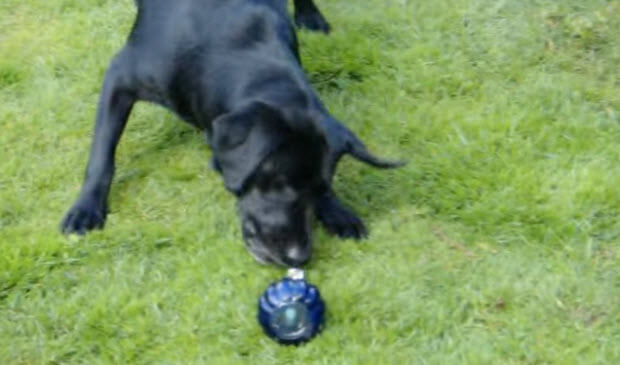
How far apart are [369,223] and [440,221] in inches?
12.3

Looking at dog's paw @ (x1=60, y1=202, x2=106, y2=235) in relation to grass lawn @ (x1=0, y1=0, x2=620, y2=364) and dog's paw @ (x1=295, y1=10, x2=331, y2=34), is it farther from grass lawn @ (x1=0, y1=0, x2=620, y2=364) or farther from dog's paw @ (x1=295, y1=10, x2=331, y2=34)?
dog's paw @ (x1=295, y1=10, x2=331, y2=34)

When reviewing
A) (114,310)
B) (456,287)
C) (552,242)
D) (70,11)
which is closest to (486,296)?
(456,287)

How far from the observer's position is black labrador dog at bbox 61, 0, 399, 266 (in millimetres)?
3459

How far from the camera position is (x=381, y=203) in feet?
13.9

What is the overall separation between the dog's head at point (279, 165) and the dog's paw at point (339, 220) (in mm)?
343

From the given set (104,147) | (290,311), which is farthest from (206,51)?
(290,311)

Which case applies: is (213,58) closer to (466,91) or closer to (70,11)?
(466,91)

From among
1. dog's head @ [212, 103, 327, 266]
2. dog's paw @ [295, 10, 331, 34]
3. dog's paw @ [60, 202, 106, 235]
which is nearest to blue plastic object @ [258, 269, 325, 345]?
dog's head @ [212, 103, 327, 266]

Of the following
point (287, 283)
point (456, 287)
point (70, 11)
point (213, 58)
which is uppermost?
point (213, 58)

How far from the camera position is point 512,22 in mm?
5340

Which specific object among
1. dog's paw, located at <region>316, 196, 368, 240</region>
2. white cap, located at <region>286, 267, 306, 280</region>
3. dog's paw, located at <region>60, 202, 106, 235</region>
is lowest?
dog's paw, located at <region>60, 202, 106, 235</region>

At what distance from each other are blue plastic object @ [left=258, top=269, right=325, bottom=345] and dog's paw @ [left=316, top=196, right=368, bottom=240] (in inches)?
21.5

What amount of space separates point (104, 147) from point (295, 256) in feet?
3.55

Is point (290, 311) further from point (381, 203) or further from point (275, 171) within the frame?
point (381, 203)
